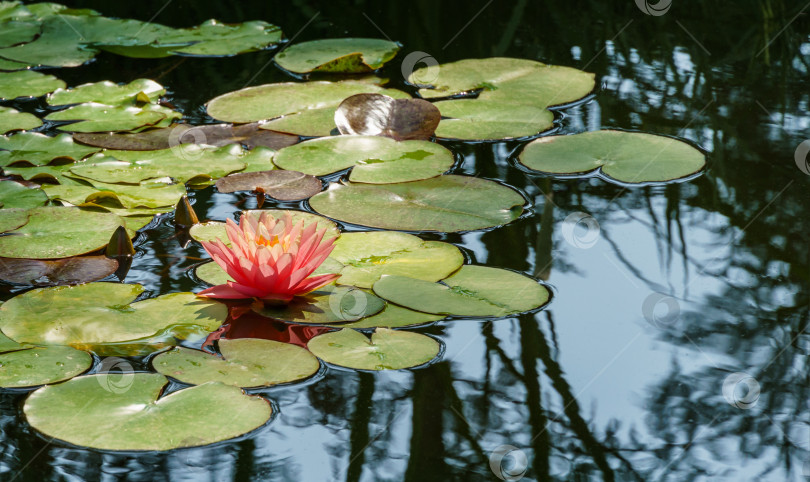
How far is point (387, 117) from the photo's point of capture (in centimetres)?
275

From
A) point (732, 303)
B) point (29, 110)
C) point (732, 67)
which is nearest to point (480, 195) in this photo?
point (732, 303)

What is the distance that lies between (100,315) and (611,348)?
1036 millimetres

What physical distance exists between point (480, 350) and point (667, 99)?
1627 millimetres

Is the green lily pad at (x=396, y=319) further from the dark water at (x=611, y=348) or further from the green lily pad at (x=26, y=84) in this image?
the green lily pad at (x=26, y=84)

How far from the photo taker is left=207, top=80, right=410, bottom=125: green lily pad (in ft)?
9.39

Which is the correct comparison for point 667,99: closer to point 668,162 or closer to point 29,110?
point 668,162

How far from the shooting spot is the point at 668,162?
2463 millimetres
